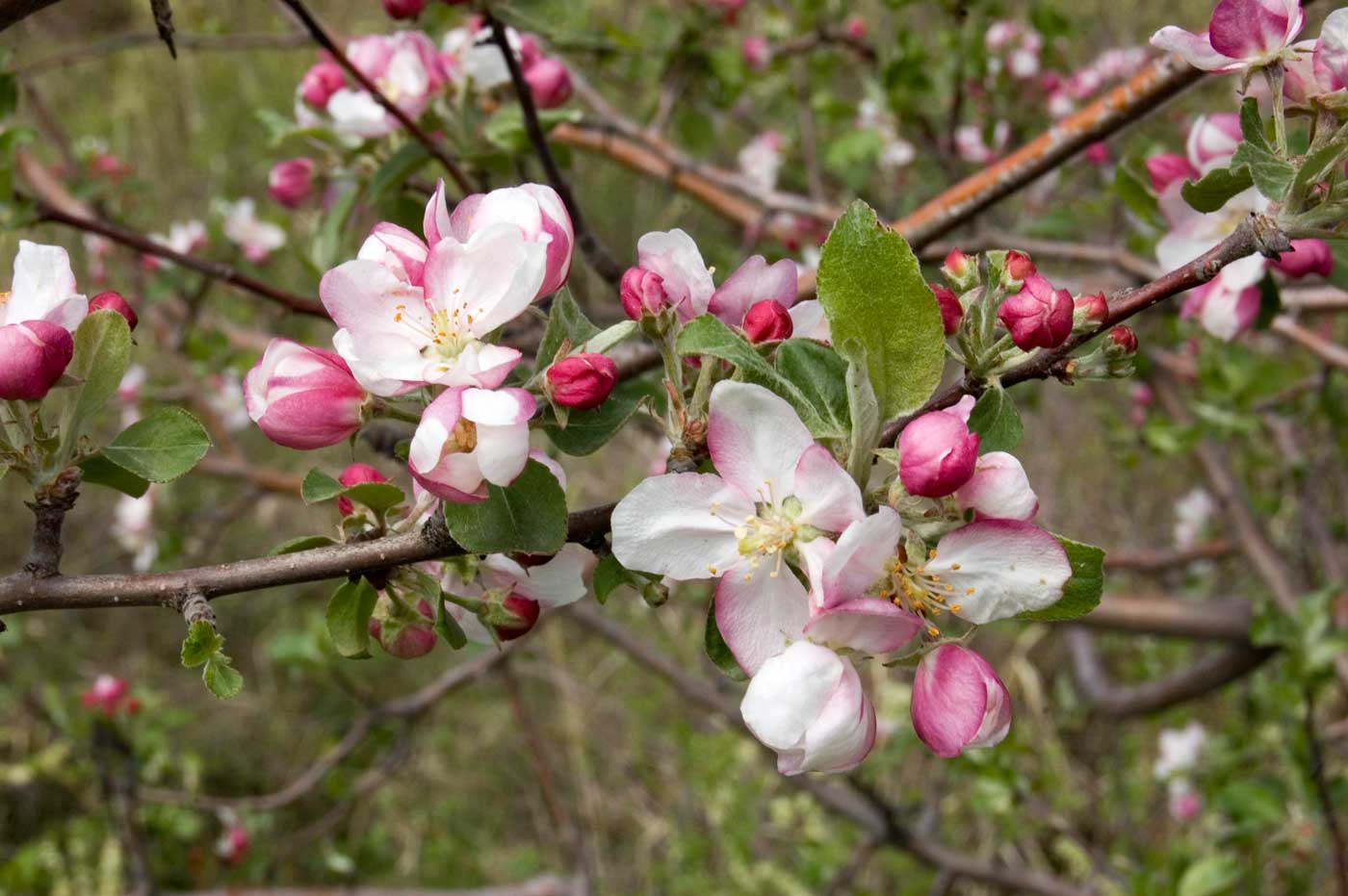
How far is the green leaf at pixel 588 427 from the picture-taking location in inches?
27.2

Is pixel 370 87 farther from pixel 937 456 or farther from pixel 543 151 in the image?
pixel 937 456

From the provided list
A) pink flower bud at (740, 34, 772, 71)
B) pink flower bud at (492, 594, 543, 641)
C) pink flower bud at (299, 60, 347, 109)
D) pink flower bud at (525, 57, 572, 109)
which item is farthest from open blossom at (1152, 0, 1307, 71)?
pink flower bud at (740, 34, 772, 71)

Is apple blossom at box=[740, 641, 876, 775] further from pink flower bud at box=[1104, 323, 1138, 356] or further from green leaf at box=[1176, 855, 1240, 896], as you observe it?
green leaf at box=[1176, 855, 1240, 896]

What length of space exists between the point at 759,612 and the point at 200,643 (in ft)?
1.15

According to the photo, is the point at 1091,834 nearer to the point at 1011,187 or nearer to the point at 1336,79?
the point at 1011,187

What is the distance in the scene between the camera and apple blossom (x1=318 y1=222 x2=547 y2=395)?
65 cm

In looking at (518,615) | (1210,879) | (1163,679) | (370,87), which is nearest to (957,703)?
(518,615)

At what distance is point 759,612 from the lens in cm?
69

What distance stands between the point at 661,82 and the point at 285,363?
1.96m

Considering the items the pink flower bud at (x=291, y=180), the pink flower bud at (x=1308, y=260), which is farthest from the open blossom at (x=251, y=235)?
the pink flower bud at (x=1308, y=260)

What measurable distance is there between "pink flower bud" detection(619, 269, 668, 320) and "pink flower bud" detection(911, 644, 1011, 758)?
11.1 inches

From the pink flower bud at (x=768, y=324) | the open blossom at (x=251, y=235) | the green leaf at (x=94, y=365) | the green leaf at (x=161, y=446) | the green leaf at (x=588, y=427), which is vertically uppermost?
the green leaf at (x=94, y=365)

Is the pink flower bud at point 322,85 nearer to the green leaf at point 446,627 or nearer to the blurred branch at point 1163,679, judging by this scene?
the green leaf at point 446,627

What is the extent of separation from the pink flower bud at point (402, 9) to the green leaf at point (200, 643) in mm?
943
